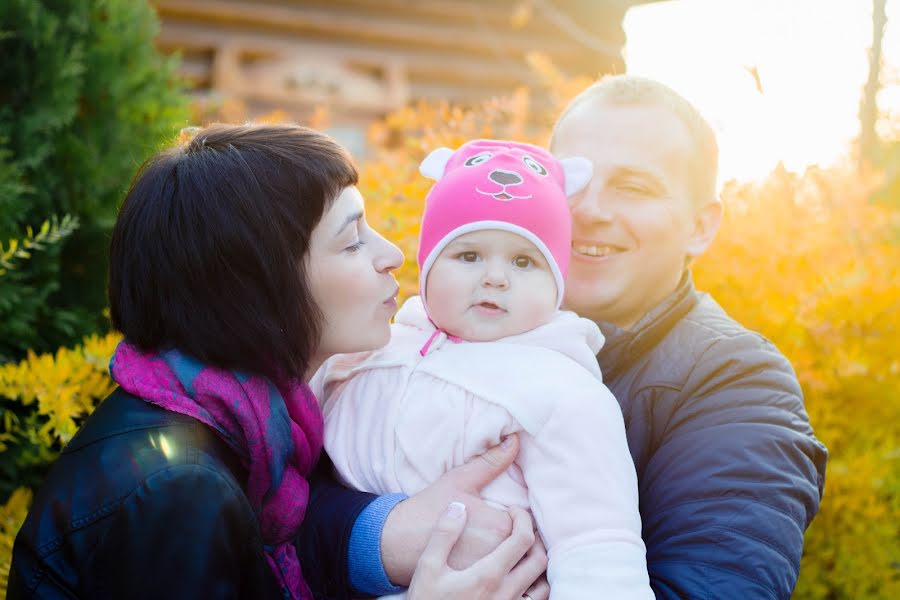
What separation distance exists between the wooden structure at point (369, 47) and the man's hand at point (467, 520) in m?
6.04

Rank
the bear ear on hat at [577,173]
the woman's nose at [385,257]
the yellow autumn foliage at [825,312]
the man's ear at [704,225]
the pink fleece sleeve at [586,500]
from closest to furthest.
→ the pink fleece sleeve at [586,500] → the woman's nose at [385,257] → the bear ear on hat at [577,173] → the man's ear at [704,225] → the yellow autumn foliage at [825,312]

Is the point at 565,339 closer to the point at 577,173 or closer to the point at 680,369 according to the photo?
the point at 680,369

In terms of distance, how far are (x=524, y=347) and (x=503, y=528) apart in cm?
43

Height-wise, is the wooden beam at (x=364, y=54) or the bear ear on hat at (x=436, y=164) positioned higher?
the bear ear on hat at (x=436, y=164)

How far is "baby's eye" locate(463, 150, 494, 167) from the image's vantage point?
6.82 feet

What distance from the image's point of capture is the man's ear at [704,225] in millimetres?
2480

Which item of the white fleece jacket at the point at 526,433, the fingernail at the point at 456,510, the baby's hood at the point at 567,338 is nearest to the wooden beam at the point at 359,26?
the white fleece jacket at the point at 526,433

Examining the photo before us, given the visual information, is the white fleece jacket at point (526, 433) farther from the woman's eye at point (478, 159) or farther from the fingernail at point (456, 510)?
the woman's eye at point (478, 159)

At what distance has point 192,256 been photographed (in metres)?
1.73

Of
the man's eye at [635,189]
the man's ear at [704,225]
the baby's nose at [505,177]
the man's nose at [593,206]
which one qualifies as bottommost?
the man's ear at [704,225]

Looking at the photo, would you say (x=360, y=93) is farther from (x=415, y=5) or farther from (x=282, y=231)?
(x=282, y=231)

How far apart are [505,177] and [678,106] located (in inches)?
29.5

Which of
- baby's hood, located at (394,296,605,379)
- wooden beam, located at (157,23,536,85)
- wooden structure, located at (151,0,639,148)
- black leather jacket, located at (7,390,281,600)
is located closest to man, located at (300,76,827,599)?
baby's hood, located at (394,296,605,379)

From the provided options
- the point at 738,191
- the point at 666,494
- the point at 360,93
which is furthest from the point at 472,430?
the point at 360,93
